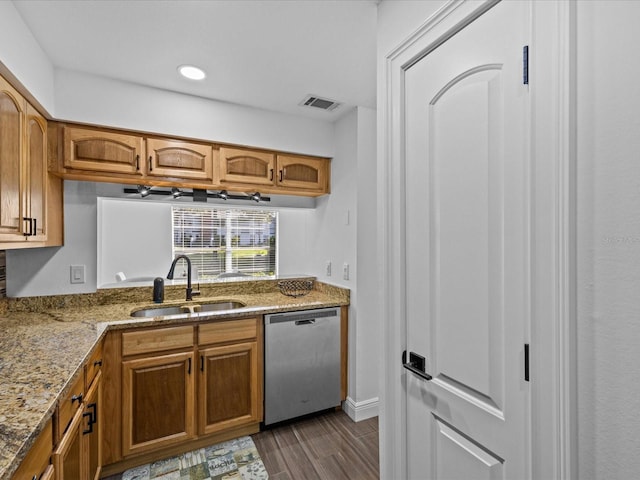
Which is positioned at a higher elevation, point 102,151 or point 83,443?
point 102,151

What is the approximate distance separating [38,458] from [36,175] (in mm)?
1575

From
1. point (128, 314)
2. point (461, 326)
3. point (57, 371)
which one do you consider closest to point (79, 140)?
point (128, 314)

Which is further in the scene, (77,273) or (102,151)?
(77,273)

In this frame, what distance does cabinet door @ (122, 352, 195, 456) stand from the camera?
6.48 ft

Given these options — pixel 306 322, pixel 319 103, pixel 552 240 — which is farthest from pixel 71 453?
pixel 319 103

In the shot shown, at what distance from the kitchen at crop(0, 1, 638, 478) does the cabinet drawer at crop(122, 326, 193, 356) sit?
0.69 meters

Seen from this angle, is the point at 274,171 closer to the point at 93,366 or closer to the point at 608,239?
the point at 93,366

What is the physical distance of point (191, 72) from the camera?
2.08 metres

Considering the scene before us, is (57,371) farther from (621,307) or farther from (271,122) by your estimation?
(271,122)

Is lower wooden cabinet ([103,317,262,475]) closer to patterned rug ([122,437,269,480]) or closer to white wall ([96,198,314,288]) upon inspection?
patterned rug ([122,437,269,480])

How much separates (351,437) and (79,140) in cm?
269

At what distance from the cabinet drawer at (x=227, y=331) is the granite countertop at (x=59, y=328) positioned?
6cm

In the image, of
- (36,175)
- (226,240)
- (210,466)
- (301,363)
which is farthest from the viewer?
(226,240)

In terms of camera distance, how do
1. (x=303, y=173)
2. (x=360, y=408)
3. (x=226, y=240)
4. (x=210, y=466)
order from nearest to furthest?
(x=210, y=466) < (x=360, y=408) < (x=303, y=173) < (x=226, y=240)
